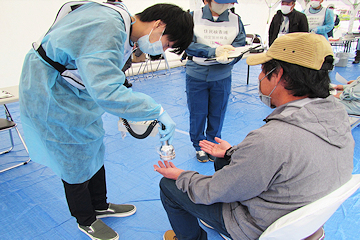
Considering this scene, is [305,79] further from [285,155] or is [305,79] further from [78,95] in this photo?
[78,95]

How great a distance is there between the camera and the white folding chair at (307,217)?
69 cm

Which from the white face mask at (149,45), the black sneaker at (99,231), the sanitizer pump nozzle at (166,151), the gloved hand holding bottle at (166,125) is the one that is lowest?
the black sneaker at (99,231)

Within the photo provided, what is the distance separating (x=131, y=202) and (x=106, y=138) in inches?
49.6

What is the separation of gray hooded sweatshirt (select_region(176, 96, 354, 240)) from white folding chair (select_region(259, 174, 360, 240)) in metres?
0.04

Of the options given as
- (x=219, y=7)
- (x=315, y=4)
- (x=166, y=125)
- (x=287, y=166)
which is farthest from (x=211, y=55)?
(x=315, y=4)

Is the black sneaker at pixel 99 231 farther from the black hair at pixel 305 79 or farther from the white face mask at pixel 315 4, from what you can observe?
the white face mask at pixel 315 4

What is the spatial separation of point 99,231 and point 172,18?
1.35 meters

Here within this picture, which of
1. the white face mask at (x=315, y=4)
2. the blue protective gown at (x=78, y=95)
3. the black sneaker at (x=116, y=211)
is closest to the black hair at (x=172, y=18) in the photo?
the blue protective gown at (x=78, y=95)

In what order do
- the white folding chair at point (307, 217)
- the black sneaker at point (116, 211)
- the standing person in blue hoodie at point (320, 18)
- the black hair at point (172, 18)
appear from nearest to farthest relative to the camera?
the white folding chair at point (307, 217) < the black hair at point (172, 18) < the black sneaker at point (116, 211) < the standing person in blue hoodie at point (320, 18)

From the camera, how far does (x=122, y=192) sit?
190 centimetres

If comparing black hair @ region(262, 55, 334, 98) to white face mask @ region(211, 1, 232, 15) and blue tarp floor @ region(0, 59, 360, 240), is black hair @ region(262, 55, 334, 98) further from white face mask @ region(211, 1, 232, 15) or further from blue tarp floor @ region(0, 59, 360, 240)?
white face mask @ region(211, 1, 232, 15)

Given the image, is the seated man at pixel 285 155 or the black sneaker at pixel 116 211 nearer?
the seated man at pixel 285 155

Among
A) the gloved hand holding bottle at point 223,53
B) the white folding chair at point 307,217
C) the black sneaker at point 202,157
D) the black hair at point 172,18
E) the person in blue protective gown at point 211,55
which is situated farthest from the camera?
the black sneaker at point 202,157

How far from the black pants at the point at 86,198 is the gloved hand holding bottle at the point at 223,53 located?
1244mm
